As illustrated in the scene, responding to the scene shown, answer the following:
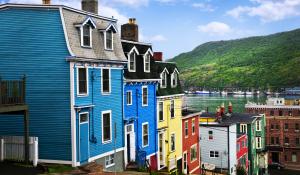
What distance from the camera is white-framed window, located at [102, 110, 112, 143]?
1133 inches

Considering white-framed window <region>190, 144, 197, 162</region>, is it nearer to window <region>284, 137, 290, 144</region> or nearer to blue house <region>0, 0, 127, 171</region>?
blue house <region>0, 0, 127, 171</region>

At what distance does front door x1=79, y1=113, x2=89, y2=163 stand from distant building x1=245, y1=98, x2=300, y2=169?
8001 cm

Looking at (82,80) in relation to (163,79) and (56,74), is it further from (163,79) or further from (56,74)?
(163,79)

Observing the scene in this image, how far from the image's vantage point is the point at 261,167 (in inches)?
3036

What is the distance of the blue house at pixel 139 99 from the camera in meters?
32.8

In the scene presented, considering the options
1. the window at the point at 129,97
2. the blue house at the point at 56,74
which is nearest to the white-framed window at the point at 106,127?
the blue house at the point at 56,74

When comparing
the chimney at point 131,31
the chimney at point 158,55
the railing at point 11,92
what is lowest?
the railing at point 11,92

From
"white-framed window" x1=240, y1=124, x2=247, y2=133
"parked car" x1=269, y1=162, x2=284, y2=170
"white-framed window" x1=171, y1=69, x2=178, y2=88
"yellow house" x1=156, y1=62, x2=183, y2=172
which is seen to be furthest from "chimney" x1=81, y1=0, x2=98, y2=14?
"parked car" x1=269, y1=162, x2=284, y2=170

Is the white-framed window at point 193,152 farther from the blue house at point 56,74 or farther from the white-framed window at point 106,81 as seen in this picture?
the blue house at point 56,74

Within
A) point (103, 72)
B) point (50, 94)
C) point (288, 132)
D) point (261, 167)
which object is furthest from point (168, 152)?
point (288, 132)

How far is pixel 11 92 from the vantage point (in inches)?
910

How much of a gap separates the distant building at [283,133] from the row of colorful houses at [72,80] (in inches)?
2916

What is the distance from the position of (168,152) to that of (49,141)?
16.1 metres

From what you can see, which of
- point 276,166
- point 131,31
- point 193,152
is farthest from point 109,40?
point 276,166
